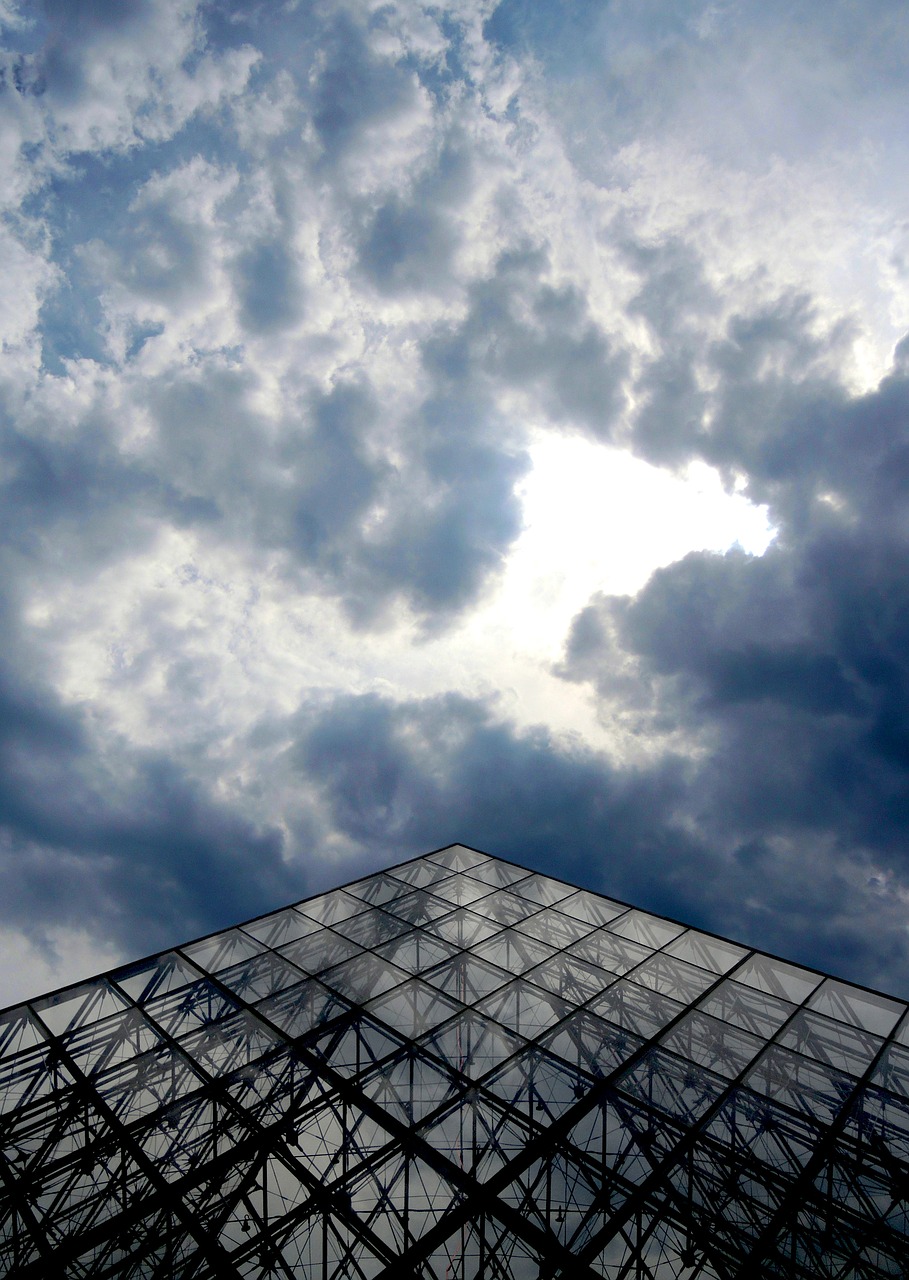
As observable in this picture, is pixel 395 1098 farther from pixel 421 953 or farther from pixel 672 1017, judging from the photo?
pixel 672 1017

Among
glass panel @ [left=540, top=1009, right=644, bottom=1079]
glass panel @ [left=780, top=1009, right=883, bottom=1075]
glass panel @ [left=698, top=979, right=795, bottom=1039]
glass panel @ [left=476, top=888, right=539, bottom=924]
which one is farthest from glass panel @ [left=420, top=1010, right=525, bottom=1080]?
glass panel @ [left=780, top=1009, right=883, bottom=1075]

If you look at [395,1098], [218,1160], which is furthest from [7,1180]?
[395,1098]

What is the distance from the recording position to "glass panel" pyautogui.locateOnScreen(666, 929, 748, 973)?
2412 cm

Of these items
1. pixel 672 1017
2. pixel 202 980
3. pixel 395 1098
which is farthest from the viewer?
pixel 202 980

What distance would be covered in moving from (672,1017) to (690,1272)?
777 cm

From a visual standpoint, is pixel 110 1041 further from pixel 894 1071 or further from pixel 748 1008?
pixel 894 1071

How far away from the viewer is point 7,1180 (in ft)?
48.9

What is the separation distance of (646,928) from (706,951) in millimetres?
2477

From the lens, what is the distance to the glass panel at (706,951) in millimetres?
24125

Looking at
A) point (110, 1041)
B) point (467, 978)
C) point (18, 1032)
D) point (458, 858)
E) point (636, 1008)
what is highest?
point (458, 858)

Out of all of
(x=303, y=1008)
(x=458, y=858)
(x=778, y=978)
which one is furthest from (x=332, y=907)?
(x=778, y=978)

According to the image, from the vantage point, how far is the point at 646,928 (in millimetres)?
26375

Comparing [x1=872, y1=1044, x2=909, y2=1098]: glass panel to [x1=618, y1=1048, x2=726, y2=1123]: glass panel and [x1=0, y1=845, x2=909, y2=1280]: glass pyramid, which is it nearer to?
[x1=0, y1=845, x2=909, y2=1280]: glass pyramid

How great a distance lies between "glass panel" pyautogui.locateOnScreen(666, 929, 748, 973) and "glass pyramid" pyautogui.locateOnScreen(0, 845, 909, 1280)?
4.8 inches
